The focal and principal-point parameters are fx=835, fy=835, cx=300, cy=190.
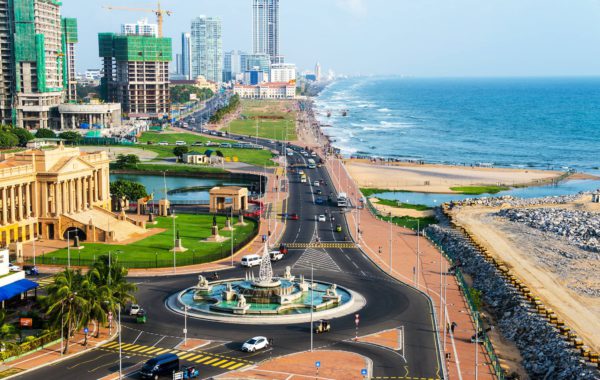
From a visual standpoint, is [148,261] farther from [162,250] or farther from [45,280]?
[45,280]

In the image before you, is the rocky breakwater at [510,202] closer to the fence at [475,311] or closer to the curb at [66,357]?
the fence at [475,311]

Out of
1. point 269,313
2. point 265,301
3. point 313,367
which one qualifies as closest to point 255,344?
point 313,367

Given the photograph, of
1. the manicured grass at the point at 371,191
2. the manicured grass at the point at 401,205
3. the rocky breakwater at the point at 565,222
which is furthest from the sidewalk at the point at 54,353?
the manicured grass at the point at 371,191

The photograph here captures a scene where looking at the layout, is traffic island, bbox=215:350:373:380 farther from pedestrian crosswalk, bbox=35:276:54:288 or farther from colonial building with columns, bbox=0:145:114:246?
colonial building with columns, bbox=0:145:114:246

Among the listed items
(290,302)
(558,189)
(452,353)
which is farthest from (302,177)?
(452,353)

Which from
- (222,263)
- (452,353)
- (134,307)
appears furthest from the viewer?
(222,263)

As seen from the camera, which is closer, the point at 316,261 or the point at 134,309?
the point at 134,309

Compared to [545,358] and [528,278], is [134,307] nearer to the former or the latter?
[545,358]
